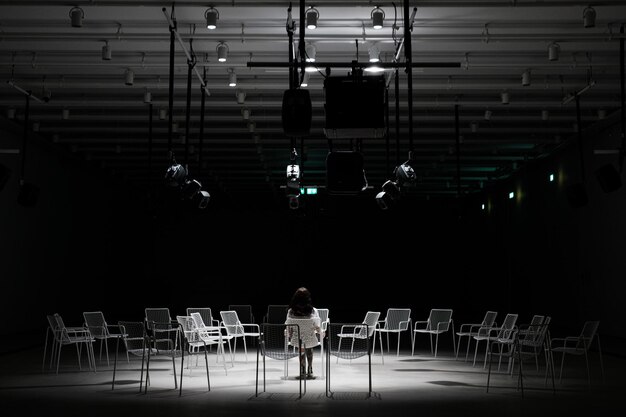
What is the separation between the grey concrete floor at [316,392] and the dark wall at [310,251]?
6.80 metres

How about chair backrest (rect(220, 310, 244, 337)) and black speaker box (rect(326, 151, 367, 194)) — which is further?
chair backrest (rect(220, 310, 244, 337))

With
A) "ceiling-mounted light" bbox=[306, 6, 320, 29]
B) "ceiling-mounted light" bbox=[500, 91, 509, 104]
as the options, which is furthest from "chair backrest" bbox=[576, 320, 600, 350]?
"ceiling-mounted light" bbox=[500, 91, 509, 104]

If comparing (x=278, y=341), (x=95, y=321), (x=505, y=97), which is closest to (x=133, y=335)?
(x=95, y=321)

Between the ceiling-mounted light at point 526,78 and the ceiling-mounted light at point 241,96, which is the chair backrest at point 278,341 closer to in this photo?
the ceiling-mounted light at point 241,96

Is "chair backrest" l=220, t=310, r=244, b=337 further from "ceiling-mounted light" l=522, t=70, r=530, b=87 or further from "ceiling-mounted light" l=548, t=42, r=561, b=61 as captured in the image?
"ceiling-mounted light" l=548, t=42, r=561, b=61

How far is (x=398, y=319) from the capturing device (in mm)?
12594

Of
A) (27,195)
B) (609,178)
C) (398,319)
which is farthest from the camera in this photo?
(27,195)

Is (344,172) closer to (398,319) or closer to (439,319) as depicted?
(398,319)

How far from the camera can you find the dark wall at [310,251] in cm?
1777

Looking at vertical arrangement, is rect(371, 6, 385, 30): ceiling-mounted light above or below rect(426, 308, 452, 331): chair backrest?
above

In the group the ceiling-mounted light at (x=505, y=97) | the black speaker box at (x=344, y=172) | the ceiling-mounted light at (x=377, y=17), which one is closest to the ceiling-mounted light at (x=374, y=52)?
the ceiling-mounted light at (x=377, y=17)

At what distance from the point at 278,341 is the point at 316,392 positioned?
0.80 meters

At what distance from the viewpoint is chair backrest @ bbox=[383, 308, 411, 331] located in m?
12.5

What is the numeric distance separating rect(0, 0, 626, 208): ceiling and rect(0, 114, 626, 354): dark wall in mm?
1827
